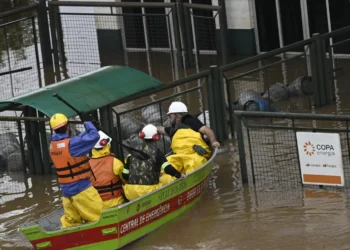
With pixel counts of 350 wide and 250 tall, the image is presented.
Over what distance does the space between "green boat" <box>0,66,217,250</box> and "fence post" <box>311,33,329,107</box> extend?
3641mm

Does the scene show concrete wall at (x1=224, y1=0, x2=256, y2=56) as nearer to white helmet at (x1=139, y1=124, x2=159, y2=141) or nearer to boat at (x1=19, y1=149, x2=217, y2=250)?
boat at (x1=19, y1=149, x2=217, y2=250)

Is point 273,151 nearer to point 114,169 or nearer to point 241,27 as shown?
point 114,169

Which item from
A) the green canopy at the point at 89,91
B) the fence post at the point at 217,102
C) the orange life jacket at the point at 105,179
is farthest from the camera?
the fence post at the point at 217,102

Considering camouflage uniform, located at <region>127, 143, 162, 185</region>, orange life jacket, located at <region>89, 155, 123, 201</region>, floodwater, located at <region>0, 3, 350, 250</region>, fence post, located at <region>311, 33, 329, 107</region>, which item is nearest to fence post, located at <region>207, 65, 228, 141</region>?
floodwater, located at <region>0, 3, 350, 250</region>

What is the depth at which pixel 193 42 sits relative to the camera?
25.1 meters

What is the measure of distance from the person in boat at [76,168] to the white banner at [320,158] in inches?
118

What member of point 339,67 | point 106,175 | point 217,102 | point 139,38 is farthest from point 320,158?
point 139,38

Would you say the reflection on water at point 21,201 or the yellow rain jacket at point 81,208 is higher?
the yellow rain jacket at point 81,208

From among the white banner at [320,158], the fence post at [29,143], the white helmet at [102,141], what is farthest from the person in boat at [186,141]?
the fence post at [29,143]

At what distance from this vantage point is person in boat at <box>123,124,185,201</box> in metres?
14.2

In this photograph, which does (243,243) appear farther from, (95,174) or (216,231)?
(95,174)

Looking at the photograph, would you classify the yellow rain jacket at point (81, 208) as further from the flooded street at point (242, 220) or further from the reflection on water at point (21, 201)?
the reflection on water at point (21, 201)

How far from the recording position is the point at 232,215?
47.5 feet

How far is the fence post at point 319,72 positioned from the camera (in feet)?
63.9
